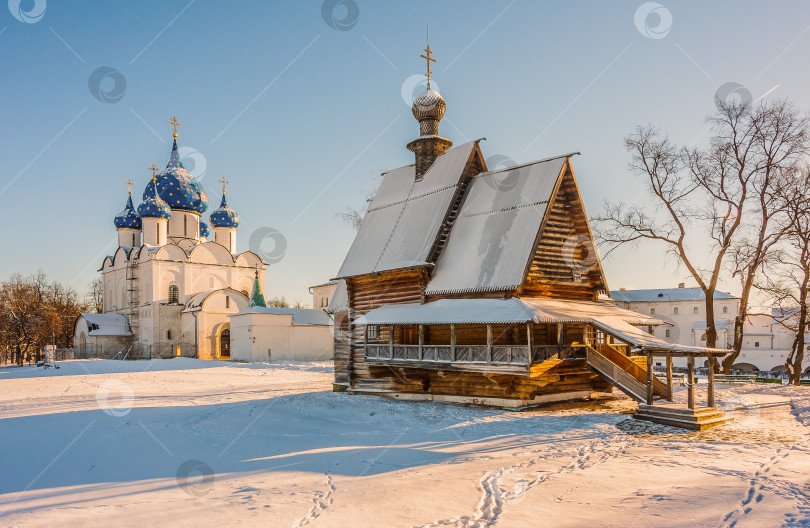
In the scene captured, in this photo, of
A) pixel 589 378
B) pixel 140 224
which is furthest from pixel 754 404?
pixel 140 224

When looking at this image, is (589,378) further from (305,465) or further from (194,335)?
(194,335)

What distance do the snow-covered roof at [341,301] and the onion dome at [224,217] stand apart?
39901mm

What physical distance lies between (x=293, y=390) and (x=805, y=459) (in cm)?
1863

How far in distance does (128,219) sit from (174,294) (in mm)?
11759

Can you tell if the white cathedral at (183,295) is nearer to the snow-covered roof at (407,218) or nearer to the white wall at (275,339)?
the white wall at (275,339)

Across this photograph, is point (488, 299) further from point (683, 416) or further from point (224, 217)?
point (224, 217)

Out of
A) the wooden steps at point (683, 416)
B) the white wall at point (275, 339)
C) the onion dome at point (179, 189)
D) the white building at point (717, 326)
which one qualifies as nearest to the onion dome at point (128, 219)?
the onion dome at point (179, 189)

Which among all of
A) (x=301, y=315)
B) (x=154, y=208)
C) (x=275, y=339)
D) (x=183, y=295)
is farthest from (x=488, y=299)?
(x=154, y=208)

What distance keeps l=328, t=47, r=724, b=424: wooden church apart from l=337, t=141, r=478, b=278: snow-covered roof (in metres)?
0.06

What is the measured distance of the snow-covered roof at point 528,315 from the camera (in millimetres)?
15383

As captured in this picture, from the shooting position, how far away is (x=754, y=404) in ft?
59.2

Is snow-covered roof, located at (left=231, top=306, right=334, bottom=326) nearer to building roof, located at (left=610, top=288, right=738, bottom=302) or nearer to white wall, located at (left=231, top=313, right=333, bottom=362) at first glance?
white wall, located at (left=231, top=313, right=333, bottom=362)

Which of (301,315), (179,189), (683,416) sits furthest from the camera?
(179,189)

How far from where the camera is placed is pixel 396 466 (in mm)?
10586
